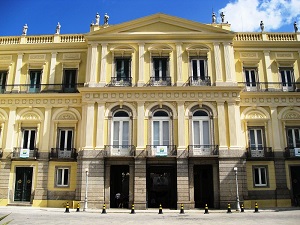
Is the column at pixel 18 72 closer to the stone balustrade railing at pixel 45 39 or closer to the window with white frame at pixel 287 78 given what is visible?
the stone balustrade railing at pixel 45 39

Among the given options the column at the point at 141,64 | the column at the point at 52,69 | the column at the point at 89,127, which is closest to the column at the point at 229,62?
the column at the point at 141,64

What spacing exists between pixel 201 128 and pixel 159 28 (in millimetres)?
9094

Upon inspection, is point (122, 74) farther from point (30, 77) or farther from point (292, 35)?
point (292, 35)

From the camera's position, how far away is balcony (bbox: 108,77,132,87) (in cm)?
2512

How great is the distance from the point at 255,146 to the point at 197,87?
6.82 m

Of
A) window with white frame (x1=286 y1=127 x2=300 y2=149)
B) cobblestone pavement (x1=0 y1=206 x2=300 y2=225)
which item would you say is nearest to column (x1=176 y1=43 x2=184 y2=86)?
window with white frame (x1=286 y1=127 x2=300 y2=149)

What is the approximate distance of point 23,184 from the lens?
987 inches

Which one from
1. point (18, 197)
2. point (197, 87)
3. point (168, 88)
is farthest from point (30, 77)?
point (197, 87)

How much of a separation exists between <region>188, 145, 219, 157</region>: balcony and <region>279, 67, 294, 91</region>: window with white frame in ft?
28.3

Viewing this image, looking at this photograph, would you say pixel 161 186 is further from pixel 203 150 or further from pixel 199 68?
pixel 199 68

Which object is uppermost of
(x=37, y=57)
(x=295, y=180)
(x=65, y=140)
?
(x=37, y=57)

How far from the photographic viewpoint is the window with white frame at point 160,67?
25.6 metres

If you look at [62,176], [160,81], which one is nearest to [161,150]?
[160,81]

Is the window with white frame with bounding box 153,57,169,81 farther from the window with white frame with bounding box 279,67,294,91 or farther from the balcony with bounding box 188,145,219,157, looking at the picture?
the window with white frame with bounding box 279,67,294,91
